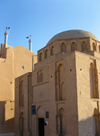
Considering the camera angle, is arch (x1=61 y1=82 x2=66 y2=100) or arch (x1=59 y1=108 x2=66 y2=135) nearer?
arch (x1=59 y1=108 x2=66 y2=135)

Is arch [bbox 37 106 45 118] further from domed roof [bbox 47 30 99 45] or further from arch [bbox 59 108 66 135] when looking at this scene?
domed roof [bbox 47 30 99 45]

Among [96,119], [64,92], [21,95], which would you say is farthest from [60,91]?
[21,95]

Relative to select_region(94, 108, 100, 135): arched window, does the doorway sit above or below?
below

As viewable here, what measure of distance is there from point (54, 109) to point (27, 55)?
37.5 ft

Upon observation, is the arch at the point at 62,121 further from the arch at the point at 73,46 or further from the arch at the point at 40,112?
the arch at the point at 73,46

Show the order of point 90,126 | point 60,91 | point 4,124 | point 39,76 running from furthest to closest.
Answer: point 4,124
point 39,76
point 60,91
point 90,126

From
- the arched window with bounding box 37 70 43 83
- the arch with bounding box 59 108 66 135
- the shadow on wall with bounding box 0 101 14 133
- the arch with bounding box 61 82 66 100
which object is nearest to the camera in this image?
the arch with bounding box 59 108 66 135

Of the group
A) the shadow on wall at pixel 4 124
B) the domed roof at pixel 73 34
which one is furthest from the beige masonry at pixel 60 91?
the shadow on wall at pixel 4 124

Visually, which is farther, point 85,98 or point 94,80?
point 94,80

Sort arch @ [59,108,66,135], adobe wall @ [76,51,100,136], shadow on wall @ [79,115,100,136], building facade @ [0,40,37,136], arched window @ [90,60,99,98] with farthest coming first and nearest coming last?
1. building facade @ [0,40,37,136]
2. arched window @ [90,60,99,98]
3. arch @ [59,108,66,135]
4. adobe wall @ [76,51,100,136]
5. shadow on wall @ [79,115,100,136]

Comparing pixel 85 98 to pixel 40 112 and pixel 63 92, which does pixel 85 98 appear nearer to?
pixel 63 92

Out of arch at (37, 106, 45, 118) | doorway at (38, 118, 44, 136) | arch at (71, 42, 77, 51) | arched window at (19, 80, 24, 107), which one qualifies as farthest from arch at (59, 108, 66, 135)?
arched window at (19, 80, 24, 107)

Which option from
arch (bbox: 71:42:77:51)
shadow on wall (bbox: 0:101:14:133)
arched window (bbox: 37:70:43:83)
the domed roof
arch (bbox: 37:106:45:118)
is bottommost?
shadow on wall (bbox: 0:101:14:133)

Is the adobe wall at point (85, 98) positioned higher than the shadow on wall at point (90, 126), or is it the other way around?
the adobe wall at point (85, 98)
